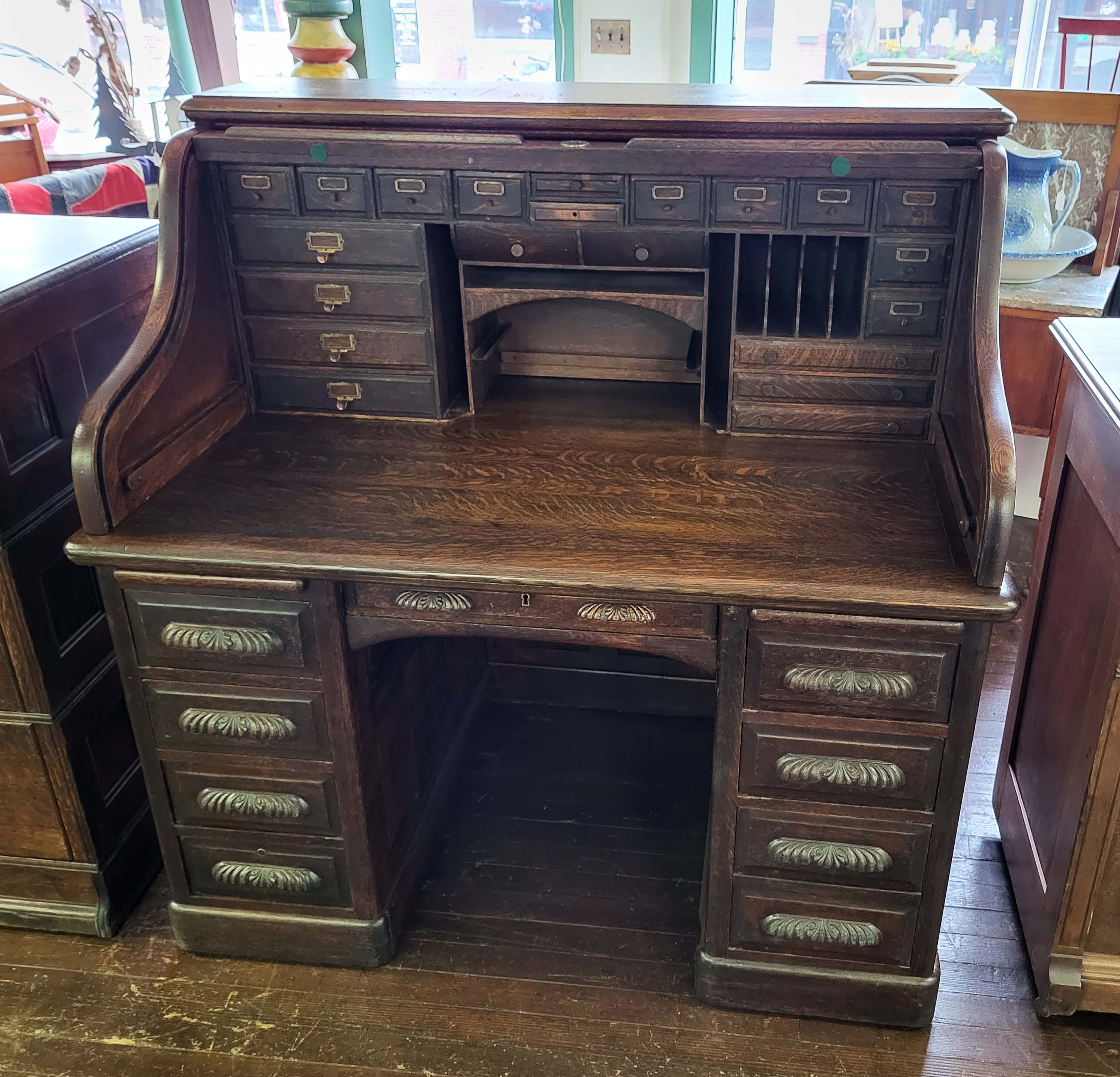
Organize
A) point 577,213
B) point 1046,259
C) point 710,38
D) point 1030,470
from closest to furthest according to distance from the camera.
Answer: point 577,213, point 1046,259, point 1030,470, point 710,38

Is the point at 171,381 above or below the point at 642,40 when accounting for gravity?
below

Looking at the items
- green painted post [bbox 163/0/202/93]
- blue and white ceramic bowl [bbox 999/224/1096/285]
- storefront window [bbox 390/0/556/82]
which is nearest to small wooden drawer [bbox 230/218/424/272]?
blue and white ceramic bowl [bbox 999/224/1096/285]

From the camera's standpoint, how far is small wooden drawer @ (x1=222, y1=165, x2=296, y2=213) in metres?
1.62

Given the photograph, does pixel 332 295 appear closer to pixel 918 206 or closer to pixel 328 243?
pixel 328 243

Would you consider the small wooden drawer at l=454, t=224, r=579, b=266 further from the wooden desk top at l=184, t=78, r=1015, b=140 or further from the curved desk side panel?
the curved desk side panel

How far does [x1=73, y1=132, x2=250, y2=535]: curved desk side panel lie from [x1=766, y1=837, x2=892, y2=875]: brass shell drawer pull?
105cm

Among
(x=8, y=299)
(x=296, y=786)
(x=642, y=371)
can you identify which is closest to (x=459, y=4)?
(x=642, y=371)

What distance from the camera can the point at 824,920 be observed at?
1.56 metres

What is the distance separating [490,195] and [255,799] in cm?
99

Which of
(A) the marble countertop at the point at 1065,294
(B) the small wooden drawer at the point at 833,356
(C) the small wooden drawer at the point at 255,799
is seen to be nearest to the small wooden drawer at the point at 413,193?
(B) the small wooden drawer at the point at 833,356

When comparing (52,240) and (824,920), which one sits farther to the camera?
(52,240)

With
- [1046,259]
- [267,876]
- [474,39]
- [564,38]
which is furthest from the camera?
[474,39]

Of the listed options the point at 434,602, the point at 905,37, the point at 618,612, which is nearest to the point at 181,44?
the point at 905,37

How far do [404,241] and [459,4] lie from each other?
3052 mm
